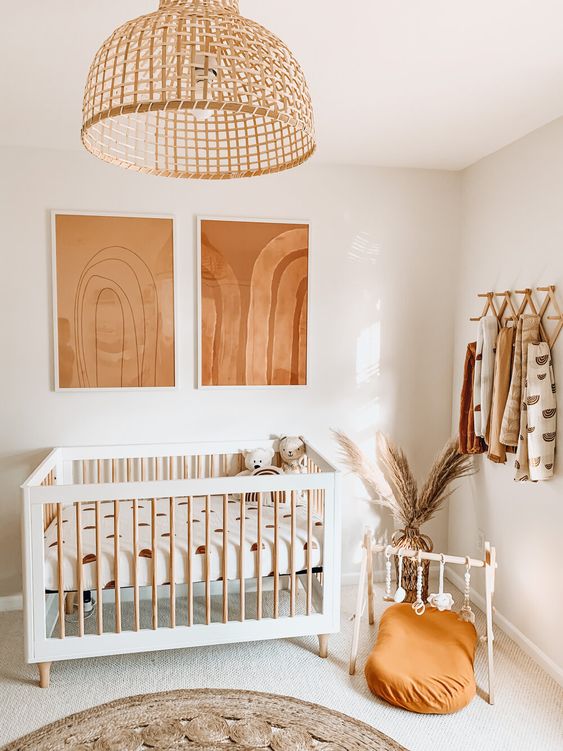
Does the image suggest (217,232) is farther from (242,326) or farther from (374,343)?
(374,343)

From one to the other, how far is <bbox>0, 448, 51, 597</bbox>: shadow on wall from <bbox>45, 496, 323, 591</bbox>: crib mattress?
0.44 metres

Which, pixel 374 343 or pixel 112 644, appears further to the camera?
pixel 374 343

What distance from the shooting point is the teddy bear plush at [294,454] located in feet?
11.3

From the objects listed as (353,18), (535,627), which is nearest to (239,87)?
(353,18)

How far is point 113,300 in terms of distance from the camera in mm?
3318

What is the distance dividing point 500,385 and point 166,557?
5.54ft

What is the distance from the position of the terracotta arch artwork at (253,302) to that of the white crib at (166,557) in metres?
0.64

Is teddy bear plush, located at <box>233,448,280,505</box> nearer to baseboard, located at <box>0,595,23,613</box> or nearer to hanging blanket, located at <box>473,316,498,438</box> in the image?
hanging blanket, located at <box>473,316,498,438</box>

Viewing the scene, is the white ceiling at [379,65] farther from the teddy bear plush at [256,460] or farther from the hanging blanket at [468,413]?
the teddy bear plush at [256,460]

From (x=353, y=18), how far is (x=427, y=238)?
1858 millimetres

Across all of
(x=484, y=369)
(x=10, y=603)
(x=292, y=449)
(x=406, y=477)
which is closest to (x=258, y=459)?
(x=292, y=449)

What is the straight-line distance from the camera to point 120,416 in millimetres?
3404

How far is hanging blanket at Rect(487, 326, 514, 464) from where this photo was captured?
2.94m

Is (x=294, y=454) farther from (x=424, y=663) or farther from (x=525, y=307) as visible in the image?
(x=525, y=307)
